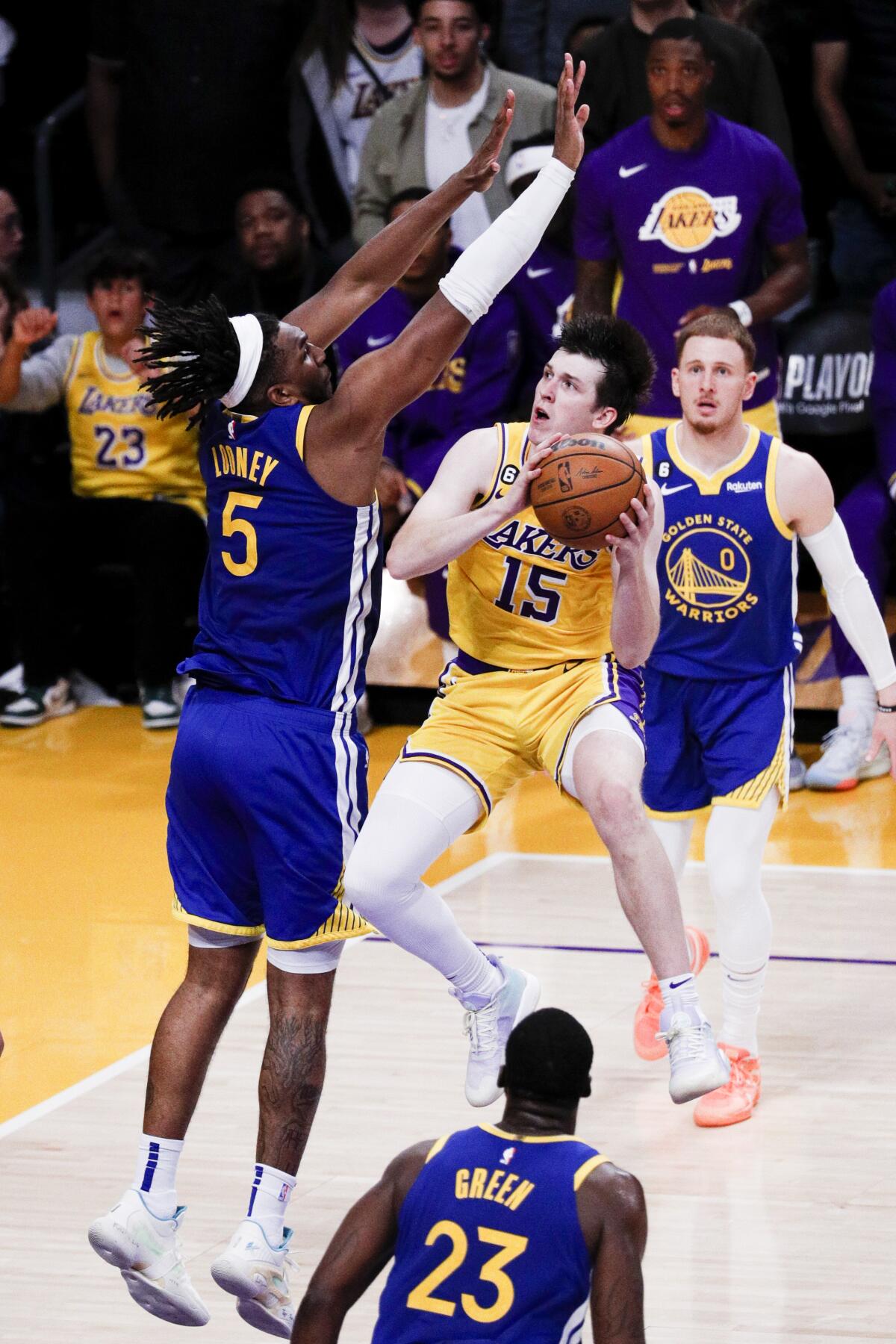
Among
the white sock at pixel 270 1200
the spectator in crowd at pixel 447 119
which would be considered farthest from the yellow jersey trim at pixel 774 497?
the spectator in crowd at pixel 447 119

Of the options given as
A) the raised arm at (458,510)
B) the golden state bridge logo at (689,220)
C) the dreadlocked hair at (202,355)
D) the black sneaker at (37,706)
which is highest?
the dreadlocked hair at (202,355)

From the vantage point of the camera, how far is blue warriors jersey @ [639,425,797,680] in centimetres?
547

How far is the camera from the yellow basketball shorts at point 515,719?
4.87 meters

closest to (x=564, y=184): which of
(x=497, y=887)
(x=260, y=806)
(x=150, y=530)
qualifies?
(x=260, y=806)

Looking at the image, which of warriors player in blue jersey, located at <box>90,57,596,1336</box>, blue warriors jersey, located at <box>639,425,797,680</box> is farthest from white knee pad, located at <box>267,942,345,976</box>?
blue warriors jersey, located at <box>639,425,797,680</box>

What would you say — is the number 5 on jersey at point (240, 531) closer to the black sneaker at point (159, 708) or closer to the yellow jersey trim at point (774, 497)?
the yellow jersey trim at point (774, 497)

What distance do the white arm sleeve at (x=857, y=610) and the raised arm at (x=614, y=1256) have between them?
2.62 m

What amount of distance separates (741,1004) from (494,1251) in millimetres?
2626

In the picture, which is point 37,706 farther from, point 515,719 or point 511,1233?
point 511,1233

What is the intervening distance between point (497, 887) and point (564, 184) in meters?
3.34

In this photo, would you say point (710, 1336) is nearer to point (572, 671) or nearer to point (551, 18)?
point (572, 671)

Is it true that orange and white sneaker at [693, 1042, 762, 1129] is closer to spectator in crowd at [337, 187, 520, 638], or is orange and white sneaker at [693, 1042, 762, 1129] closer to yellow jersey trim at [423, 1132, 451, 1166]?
yellow jersey trim at [423, 1132, 451, 1166]

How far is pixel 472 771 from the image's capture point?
4.86 metres

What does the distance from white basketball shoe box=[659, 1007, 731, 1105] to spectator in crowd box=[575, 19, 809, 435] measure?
4016mm
